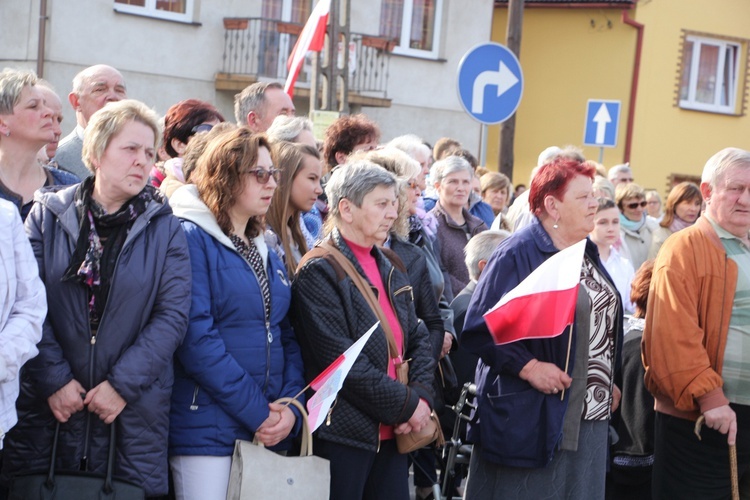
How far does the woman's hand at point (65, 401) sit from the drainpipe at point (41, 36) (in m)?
14.6

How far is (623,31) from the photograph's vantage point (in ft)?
83.8

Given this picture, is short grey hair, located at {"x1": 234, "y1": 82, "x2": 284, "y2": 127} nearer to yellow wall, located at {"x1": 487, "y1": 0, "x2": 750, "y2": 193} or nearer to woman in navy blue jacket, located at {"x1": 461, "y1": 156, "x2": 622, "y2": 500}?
woman in navy blue jacket, located at {"x1": 461, "y1": 156, "x2": 622, "y2": 500}

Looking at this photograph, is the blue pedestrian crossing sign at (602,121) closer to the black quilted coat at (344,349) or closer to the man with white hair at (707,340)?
the man with white hair at (707,340)

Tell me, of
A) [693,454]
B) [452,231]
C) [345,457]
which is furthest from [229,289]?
[452,231]

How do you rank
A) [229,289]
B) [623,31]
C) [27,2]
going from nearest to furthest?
[229,289] < [27,2] < [623,31]

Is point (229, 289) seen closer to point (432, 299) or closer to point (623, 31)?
point (432, 299)

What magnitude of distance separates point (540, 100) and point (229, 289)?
22034 mm

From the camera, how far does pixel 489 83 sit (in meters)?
9.95

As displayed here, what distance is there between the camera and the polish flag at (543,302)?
5.30 metres

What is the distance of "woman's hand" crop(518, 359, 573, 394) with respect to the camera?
5.43 m

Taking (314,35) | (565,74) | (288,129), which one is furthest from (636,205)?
(565,74)

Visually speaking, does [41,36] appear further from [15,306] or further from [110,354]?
[15,306]

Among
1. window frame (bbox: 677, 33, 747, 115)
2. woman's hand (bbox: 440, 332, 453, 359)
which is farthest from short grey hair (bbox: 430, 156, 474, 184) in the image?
window frame (bbox: 677, 33, 747, 115)

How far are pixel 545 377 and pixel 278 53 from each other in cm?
1611
